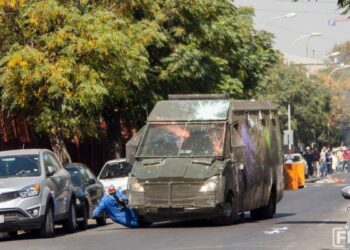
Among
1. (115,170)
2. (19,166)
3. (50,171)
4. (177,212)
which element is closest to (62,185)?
(50,171)

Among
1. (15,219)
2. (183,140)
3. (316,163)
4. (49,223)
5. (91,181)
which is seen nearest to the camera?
(15,219)

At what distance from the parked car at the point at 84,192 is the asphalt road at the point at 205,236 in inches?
13.4

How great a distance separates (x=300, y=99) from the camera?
3374 inches

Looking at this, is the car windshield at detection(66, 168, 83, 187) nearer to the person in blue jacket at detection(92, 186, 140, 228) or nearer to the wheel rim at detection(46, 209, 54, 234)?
the person in blue jacket at detection(92, 186, 140, 228)

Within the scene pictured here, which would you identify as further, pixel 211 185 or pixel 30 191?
pixel 211 185

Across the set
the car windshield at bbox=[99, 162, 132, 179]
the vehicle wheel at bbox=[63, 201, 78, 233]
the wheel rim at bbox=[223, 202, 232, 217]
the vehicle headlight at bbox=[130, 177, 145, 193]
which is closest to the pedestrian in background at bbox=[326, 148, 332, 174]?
the car windshield at bbox=[99, 162, 132, 179]

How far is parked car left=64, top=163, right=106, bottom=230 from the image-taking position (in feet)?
81.8

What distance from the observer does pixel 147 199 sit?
2284 cm

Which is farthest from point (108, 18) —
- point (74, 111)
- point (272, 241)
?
point (272, 241)

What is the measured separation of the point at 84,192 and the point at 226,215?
3919 mm

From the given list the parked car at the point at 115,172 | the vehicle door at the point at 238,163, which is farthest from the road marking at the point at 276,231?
the parked car at the point at 115,172

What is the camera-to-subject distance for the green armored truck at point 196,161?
22.7 metres

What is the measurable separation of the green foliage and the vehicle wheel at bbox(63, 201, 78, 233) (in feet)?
183

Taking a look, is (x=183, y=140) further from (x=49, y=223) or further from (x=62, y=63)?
(x=62, y=63)
